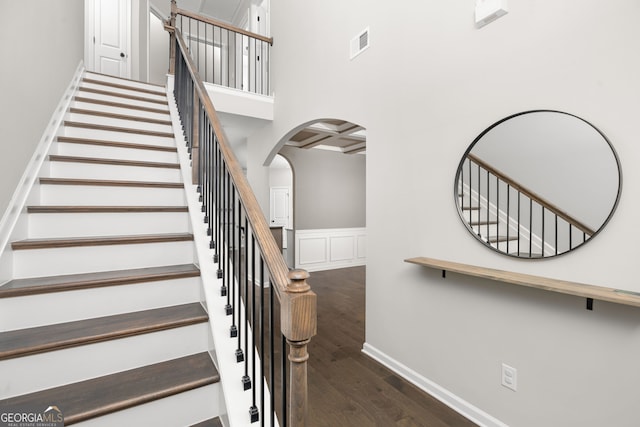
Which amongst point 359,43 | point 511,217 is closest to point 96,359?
point 511,217

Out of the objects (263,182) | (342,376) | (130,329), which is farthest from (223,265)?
(263,182)

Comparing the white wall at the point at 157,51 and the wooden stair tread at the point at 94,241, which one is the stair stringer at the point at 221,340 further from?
the white wall at the point at 157,51

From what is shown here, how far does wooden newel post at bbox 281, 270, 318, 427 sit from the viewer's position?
861 millimetres

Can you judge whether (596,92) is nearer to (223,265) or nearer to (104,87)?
(223,265)

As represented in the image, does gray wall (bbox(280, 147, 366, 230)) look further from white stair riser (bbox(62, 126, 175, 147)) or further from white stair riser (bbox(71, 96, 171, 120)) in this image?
white stair riser (bbox(62, 126, 175, 147))

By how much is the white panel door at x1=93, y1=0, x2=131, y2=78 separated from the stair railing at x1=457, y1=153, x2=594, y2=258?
626cm

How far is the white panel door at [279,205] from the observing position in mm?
9664

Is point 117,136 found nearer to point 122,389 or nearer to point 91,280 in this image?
point 91,280

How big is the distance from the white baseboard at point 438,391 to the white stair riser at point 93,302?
1.64 m

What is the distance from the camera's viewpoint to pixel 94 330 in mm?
1394

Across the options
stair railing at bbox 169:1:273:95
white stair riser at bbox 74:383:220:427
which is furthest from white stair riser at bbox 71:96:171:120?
white stair riser at bbox 74:383:220:427

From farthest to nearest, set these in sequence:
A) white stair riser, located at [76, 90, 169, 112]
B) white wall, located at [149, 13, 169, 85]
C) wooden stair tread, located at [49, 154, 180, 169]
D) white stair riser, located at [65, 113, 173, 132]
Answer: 1. white wall, located at [149, 13, 169, 85]
2. white stair riser, located at [76, 90, 169, 112]
3. white stair riser, located at [65, 113, 173, 132]
4. wooden stair tread, located at [49, 154, 180, 169]

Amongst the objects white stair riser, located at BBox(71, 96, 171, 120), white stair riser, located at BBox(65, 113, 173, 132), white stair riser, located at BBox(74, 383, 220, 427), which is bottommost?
white stair riser, located at BBox(74, 383, 220, 427)

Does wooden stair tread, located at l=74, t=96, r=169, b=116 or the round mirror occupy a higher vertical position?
wooden stair tread, located at l=74, t=96, r=169, b=116
